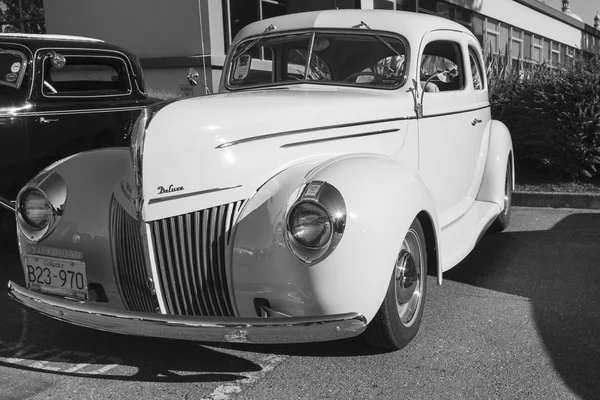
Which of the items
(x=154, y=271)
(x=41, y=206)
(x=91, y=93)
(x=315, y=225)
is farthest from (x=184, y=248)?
(x=91, y=93)

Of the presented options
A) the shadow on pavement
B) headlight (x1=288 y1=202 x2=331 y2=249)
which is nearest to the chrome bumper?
headlight (x1=288 y1=202 x2=331 y2=249)

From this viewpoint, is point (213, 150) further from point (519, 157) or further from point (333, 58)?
point (519, 157)

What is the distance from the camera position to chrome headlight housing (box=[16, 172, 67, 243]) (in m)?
3.09

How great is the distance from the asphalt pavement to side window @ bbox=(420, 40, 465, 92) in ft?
4.79

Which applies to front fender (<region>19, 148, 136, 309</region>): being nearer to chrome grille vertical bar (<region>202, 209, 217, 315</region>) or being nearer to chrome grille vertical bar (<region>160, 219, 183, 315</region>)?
chrome grille vertical bar (<region>160, 219, 183, 315</region>)

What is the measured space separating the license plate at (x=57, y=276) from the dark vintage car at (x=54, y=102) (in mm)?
1430

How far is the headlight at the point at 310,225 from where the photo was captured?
251 cm

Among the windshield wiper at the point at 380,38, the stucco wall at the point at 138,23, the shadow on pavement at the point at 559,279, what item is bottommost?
the shadow on pavement at the point at 559,279

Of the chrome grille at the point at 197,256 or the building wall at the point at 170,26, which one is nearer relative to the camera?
the chrome grille at the point at 197,256

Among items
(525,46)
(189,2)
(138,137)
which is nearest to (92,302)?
(138,137)

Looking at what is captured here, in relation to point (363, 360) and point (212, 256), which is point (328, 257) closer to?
point (212, 256)

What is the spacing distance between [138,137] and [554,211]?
5.29 m

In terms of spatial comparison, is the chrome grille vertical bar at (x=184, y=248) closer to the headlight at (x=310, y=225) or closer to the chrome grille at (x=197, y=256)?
the chrome grille at (x=197, y=256)

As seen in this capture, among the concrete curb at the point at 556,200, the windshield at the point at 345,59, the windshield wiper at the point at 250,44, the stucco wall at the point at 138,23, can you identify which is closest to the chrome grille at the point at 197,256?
the windshield at the point at 345,59
